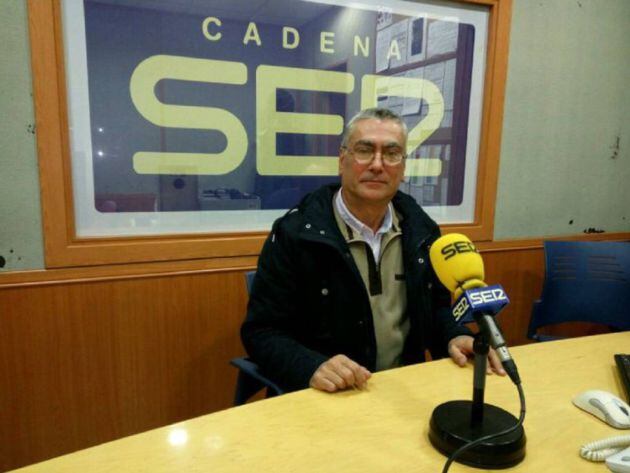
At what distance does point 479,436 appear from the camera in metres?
0.81

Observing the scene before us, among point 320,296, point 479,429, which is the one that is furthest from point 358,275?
point 479,429

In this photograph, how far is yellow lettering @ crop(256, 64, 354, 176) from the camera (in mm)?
1978

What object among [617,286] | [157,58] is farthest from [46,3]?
[617,286]

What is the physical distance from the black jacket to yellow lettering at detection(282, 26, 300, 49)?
88 centimetres

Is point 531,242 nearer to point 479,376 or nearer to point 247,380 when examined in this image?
point 247,380

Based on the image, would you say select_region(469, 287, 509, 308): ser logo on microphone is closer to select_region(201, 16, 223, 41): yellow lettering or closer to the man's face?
the man's face

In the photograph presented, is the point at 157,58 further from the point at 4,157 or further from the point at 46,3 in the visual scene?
the point at 4,157

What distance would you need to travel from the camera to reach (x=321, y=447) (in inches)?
32.5

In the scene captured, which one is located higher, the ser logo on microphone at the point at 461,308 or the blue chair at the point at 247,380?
the ser logo on microphone at the point at 461,308

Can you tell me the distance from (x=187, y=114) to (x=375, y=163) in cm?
89

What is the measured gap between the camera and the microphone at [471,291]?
0.70 meters

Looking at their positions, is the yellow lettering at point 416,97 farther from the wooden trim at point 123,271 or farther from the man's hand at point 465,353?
the man's hand at point 465,353

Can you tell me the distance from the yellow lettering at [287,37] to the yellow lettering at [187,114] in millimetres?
221

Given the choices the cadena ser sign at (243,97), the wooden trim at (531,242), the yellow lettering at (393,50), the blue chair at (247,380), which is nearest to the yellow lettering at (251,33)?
the cadena ser sign at (243,97)
